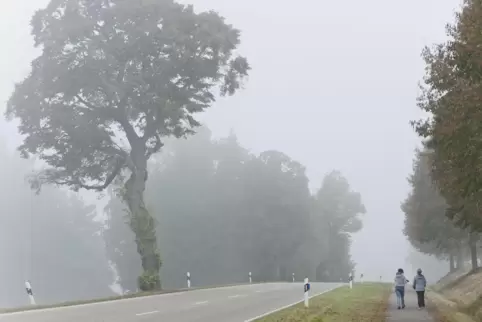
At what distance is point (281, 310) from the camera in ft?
68.6

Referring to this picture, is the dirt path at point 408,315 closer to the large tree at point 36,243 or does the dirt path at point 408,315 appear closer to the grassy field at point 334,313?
the grassy field at point 334,313

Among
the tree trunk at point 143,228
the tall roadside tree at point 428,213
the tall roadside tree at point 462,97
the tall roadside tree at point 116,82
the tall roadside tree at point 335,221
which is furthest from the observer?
the tall roadside tree at point 335,221

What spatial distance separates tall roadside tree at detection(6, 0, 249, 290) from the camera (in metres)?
32.9

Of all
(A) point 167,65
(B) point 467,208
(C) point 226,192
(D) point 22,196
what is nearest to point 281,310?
(B) point 467,208

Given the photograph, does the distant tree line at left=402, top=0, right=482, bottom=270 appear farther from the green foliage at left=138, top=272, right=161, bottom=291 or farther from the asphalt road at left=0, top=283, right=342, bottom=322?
the green foliage at left=138, top=272, right=161, bottom=291

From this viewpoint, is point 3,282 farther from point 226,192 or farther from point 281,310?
point 281,310

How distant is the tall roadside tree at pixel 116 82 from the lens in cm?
3288

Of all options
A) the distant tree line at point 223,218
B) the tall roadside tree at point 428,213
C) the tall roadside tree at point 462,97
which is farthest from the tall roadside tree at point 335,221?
the tall roadside tree at point 462,97

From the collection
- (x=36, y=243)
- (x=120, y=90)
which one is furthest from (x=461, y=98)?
(x=36, y=243)

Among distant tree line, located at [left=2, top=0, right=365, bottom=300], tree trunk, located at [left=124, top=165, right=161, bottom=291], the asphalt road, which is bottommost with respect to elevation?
the asphalt road

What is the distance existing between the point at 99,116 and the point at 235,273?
45955mm

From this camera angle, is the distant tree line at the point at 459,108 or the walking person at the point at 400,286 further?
the walking person at the point at 400,286

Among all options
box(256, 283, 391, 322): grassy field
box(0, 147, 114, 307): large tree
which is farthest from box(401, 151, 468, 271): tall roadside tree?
box(0, 147, 114, 307): large tree

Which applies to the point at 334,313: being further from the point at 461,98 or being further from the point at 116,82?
the point at 116,82
